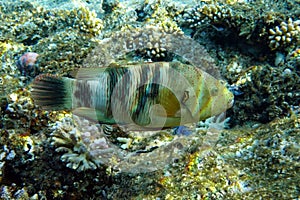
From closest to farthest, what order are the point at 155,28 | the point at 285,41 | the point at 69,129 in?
the point at 69,129, the point at 285,41, the point at 155,28

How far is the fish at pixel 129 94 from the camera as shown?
2.14m

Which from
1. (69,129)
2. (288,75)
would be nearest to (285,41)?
(288,75)

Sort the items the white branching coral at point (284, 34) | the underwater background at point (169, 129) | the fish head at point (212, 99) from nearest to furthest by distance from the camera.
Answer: the fish head at point (212, 99) → the underwater background at point (169, 129) → the white branching coral at point (284, 34)

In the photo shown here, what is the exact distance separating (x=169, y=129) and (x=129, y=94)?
1.60 meters

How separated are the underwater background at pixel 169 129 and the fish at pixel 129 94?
0.28 meters

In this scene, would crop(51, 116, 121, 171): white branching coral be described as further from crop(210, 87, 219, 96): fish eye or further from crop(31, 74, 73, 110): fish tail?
crop(210, 87, 219, 96): fish eye

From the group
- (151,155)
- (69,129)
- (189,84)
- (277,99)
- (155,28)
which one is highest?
(155,28)

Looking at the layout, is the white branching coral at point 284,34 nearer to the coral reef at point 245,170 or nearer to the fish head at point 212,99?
the coral reef at point 245,170

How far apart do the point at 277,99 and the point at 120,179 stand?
2.63m

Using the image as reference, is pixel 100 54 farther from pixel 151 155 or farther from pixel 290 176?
pixel 290 176

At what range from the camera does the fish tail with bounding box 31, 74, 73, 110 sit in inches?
83.6

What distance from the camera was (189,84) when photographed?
2.23 metres

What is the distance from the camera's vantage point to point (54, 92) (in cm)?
216

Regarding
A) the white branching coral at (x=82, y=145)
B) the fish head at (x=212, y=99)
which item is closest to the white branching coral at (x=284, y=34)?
the fish head at (x=212, y=99)
